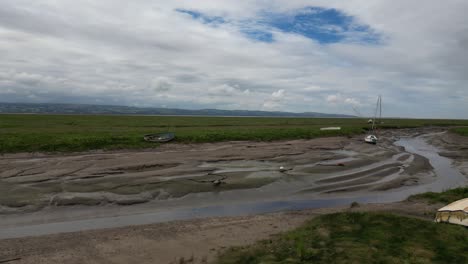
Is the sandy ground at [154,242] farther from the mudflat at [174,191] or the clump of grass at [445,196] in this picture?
the clump of grass at [445,196]

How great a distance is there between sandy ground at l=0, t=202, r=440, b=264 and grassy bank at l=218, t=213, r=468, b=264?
3.85 ft

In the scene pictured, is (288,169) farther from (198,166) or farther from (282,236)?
(282,236)

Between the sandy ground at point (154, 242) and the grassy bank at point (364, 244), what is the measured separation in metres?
1.17

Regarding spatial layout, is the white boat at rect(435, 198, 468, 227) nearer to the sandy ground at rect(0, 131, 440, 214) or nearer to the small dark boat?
the sandy ground at rect(0, 131, 440, 214)

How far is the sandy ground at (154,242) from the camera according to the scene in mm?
11281

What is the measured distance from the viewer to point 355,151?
44250 mm

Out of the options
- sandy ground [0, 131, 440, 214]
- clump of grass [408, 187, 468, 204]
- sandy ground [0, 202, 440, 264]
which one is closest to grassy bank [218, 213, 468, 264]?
sandy ground [0, 202, 440, 264]

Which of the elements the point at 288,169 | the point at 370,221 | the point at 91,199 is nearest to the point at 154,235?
the point at 91,199

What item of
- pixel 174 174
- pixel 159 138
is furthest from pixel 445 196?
pixel 159 138

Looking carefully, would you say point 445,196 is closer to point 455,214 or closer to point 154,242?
point 455,214

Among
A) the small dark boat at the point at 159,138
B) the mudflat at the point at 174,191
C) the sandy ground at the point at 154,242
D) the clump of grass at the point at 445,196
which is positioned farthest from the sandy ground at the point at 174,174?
the sandy ground at the point at 154,242

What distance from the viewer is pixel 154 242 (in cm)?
1266

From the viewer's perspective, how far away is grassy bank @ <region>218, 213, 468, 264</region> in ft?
33.9

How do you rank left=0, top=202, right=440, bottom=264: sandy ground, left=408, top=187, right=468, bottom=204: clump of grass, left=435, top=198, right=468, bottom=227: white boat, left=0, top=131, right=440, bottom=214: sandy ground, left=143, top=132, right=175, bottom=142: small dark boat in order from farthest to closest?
1. left=143, top=132, right=175, bottom=142: small dark boat
2. left=0, top=131, right=440, bottom=214: sandy ground
3. left=408, top=187, right=468, bottom=204: clump of grass
4. left=435, top=198, right=468, bottom=227: white boat
5. left=0, top=202, right=440, bottom=264: sandy ground
